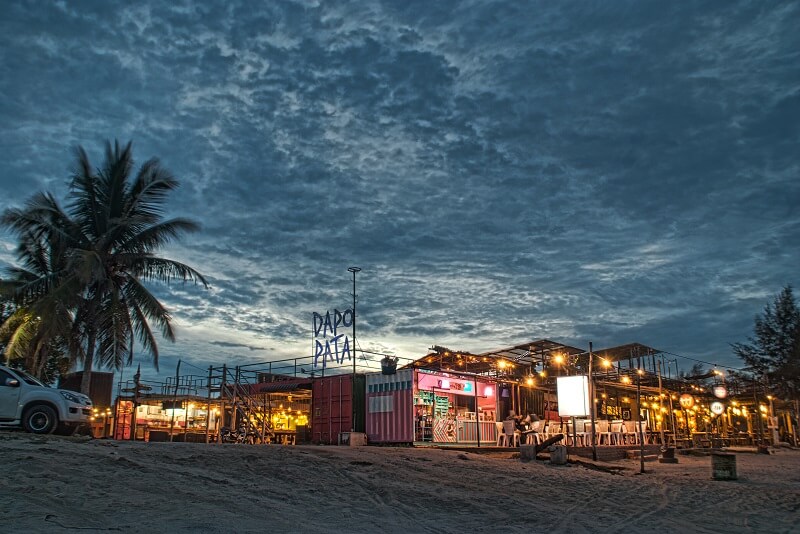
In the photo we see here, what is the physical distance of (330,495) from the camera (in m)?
11.1

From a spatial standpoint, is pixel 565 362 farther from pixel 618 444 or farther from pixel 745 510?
pixel 745 510

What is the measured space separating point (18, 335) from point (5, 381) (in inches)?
236

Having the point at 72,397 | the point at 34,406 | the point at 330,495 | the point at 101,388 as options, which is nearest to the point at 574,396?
the point at 330,495

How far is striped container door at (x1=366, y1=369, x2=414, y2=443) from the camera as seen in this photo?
81.6 ft

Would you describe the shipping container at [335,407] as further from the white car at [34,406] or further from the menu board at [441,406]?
the white car at [34,406]

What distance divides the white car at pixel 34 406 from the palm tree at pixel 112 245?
445cm

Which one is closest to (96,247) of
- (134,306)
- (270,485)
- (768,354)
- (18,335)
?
(134,306)

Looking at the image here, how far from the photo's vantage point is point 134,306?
68.3 ft

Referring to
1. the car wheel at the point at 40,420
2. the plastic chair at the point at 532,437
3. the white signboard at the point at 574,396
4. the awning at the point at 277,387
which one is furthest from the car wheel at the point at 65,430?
the plastic chair at the point at 532,437

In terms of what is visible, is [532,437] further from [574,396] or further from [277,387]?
[277,387]

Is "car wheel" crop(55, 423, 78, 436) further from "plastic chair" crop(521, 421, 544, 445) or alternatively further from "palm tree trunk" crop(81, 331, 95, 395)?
"plastic chair" crop(521, 421, 544, 445)

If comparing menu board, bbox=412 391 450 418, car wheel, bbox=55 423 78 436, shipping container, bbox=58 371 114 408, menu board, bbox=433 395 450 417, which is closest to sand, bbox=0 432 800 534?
car wheel, bbox=55 423 78 436

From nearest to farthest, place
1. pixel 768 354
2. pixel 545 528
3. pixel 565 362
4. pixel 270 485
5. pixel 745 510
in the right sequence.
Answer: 1. pixel 545 528
2. pixel 270 485
3. pixel 745 510
4. pixel 768 354
5. pixel 565 362

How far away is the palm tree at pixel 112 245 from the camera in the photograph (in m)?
19.8
